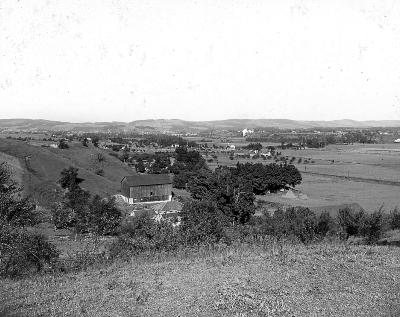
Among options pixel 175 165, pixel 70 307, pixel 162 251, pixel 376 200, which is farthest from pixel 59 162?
pixel 70 307

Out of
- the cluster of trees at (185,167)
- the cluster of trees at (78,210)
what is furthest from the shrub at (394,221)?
the cluster of trees at (185,167)

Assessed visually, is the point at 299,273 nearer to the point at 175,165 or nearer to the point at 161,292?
the point at 161,292

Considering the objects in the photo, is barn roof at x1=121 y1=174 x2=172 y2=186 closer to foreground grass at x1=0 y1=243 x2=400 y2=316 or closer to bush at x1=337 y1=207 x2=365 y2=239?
bush at x1=337 y1=207 x2=365 y2=239

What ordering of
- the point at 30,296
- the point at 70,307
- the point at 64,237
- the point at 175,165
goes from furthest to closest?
the point at 175,165 → the point at 64,237 → the point at 30,296 → the point at 70,307

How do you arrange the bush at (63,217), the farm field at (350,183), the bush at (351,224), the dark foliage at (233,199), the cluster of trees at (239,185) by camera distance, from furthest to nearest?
1. the farm field at (350,183)
2. the cluster of trees at (239,185)
3. the dark foliage at (233,199)
4. the bush at (63,217)
5. the bush at (351,224)

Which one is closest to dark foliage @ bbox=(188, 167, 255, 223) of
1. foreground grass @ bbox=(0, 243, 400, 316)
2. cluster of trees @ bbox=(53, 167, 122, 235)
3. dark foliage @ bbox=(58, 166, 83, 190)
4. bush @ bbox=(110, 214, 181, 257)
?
cluster of trees @ bbox=(53, 167, 122, 235)

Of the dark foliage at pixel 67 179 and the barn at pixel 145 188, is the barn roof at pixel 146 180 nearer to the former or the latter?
the barn at pixel 145 188
